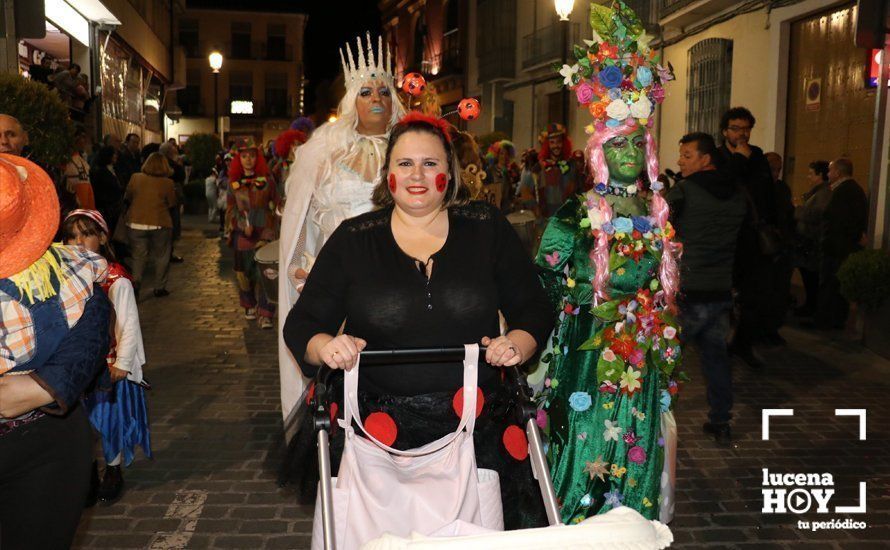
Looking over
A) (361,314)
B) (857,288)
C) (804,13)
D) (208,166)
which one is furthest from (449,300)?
(208,166)

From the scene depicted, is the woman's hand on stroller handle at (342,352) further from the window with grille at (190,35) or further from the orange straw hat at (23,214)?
the window with grille at (190,35)

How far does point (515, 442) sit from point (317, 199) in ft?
8.23

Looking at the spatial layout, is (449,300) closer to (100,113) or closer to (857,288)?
(857,288)

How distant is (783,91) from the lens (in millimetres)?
12938

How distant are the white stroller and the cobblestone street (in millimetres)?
609

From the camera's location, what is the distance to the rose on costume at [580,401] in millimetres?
3893

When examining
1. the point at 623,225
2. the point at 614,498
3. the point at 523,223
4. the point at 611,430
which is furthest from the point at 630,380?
the point at 523,223

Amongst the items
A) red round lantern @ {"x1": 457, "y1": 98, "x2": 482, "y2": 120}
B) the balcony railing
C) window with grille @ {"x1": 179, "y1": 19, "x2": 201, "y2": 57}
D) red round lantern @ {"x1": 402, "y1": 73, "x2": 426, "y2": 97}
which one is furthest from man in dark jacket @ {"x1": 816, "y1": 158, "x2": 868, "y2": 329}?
window with grille @ {"x1": 179, "y1": 19, "x2": 201, "y2": 57}

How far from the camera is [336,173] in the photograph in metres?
4.79

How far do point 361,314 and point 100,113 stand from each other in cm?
1792

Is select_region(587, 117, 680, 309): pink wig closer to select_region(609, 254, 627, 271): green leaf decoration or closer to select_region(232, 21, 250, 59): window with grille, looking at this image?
select_region(609, 254, 627, 271): green leaf decoration

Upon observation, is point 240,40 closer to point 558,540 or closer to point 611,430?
point 611,430

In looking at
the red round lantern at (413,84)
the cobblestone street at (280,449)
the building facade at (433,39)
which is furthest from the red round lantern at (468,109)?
the building facade at (433,39)

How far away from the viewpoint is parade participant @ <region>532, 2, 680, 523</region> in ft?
12.8
